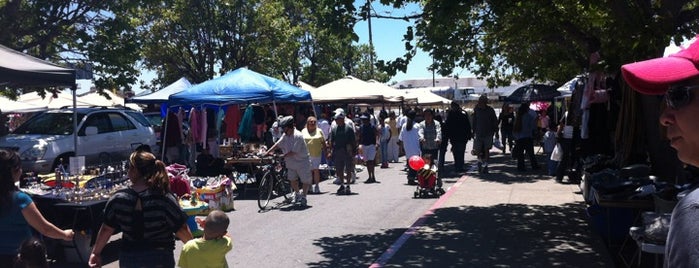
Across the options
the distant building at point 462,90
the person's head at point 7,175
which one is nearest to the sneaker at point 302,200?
the person's head at point 7,175

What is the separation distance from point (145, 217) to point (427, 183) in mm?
8172

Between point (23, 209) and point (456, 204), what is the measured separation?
7728 mm

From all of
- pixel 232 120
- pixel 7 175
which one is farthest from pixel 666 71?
pixel 232 120

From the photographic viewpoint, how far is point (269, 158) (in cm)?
1316

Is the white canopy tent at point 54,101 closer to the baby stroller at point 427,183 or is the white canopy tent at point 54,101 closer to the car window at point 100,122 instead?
the car window at point 100,122

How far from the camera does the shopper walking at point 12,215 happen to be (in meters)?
4.50

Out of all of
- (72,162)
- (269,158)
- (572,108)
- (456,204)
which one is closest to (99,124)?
(269,158)

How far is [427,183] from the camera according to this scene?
39.5ft

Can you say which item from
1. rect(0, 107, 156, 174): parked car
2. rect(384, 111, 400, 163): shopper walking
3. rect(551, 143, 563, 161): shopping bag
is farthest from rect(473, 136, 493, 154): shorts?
rect(0, 107, 156, 174): parked car

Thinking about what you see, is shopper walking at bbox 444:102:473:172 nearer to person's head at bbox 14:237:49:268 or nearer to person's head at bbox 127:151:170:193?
person's head at bbox 127:151:170:193

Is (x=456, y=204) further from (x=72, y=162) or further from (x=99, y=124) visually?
(x=99, y=124)

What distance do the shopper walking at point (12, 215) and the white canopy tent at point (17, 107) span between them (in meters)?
20.3

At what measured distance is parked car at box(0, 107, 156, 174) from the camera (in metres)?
13.4

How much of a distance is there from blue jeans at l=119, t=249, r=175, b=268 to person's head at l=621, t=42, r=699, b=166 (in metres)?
3.45
